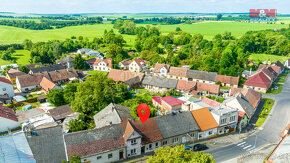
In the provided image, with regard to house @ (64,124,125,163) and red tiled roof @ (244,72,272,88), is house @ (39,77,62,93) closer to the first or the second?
house @ (64,124,125,163)

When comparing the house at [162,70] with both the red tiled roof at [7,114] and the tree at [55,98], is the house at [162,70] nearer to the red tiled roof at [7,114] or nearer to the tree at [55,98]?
the tree at [55,98]

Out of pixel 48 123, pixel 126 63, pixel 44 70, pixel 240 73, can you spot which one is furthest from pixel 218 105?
pixel 44 70

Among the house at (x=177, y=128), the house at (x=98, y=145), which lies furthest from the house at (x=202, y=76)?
the house at (x=98, y=145)

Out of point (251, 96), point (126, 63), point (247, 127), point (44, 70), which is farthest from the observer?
point (126, 63)

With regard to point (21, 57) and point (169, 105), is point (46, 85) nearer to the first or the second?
point (169, 105)

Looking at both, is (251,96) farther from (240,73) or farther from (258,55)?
(258,55)

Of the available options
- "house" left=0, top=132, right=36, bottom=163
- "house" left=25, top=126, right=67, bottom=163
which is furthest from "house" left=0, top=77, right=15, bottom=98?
"house" left=0, top=132, right=36, bottom=163
